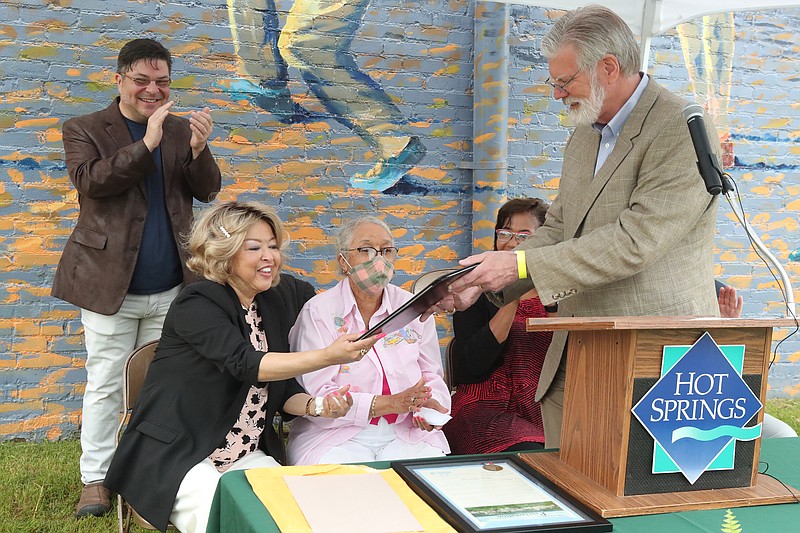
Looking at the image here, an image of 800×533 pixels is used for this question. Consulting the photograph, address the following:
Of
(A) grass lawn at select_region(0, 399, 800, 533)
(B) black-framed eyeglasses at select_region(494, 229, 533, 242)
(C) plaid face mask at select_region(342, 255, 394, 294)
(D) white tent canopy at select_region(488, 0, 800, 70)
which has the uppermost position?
(D) white tent canopy at select_region(488, 0, 800, 70)

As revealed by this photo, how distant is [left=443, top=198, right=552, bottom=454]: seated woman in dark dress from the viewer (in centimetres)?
309

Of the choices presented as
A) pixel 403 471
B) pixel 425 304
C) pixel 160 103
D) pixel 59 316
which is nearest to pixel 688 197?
pixel 425 304

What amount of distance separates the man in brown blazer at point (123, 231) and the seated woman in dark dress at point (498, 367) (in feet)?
4.34

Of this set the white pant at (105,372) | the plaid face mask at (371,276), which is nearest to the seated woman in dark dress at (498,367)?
the plaid face mask at (371,276)

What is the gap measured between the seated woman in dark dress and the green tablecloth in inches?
56.3

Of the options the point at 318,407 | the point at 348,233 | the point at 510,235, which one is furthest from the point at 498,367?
the point at 318,407

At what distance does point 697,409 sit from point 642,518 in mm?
268

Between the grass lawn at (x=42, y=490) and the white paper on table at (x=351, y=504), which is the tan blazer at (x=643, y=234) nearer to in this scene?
the white paper on table at (x=351, y=504)

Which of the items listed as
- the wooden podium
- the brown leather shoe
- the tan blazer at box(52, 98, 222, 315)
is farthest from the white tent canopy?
the brown leather shoe

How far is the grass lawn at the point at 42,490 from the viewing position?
3.14m

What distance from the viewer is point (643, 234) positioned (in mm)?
1897

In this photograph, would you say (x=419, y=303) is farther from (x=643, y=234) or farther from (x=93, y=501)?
(x=93, y=501)

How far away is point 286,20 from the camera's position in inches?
171

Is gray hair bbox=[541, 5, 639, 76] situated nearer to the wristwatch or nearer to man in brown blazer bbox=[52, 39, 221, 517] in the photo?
the wristwatch
